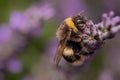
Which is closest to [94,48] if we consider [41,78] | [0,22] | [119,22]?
[119,22]

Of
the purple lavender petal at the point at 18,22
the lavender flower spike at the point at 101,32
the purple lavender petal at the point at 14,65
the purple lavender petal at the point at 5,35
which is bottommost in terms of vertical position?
the purple lavender petal at the point at 14,65

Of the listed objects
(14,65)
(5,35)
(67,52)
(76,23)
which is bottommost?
(14,65)

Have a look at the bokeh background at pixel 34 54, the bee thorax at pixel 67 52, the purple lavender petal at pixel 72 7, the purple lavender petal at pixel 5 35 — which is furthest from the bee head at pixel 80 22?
the purple lavender petal at pixel 72 7

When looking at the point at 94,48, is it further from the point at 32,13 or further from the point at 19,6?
the point at 19,6

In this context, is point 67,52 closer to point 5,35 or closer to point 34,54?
point 5,35

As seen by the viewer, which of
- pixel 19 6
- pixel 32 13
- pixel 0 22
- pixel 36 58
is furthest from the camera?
pixel 19 6

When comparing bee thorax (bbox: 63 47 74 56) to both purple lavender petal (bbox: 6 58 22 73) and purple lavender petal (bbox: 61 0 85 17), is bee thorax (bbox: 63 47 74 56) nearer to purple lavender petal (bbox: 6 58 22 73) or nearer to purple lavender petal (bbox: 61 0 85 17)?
purple lavender petal (bbox: 6 58 22 73)

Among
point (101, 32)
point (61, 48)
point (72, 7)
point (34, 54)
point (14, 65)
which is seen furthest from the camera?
point (72, 7)

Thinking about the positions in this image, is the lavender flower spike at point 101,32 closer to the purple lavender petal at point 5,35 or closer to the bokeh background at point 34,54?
the bokeh background at point 34,54

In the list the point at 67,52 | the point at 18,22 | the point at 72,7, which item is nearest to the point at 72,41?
the point at 67,52
